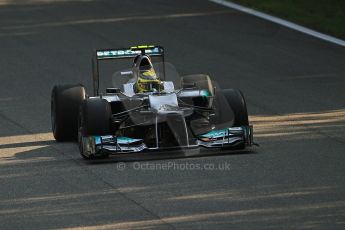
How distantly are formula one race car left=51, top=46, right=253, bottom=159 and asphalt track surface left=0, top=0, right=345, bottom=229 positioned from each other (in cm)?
18

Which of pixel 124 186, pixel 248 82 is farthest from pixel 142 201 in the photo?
pixel 248 82

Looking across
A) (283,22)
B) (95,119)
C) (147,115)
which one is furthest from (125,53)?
(283,22)

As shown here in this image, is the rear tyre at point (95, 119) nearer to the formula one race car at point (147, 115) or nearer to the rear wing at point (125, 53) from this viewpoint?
the formula one race car at point (147, 115)

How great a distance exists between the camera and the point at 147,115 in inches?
476

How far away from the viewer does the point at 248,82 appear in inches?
688

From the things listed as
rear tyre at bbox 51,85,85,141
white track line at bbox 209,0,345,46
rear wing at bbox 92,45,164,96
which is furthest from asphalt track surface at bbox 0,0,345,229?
rear wing at bbox 92,45,164,96

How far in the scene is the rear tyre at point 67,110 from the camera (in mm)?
12945

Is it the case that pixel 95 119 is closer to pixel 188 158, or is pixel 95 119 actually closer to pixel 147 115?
pixel 147 115

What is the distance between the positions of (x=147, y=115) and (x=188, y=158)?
69 cm

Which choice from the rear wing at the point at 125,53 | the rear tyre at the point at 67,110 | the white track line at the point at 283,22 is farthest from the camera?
the white track line at the point at 283,22

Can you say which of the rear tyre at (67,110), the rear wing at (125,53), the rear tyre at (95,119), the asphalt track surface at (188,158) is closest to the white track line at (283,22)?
the asphalt track surface at (188,158)

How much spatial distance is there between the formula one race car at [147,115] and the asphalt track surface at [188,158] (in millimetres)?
178

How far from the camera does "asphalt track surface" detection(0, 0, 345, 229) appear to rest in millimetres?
9555

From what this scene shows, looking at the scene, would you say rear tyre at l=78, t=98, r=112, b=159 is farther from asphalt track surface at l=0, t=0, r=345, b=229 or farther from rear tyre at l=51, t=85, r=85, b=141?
rear tyre at l=51, t=85, r=85, b=141
